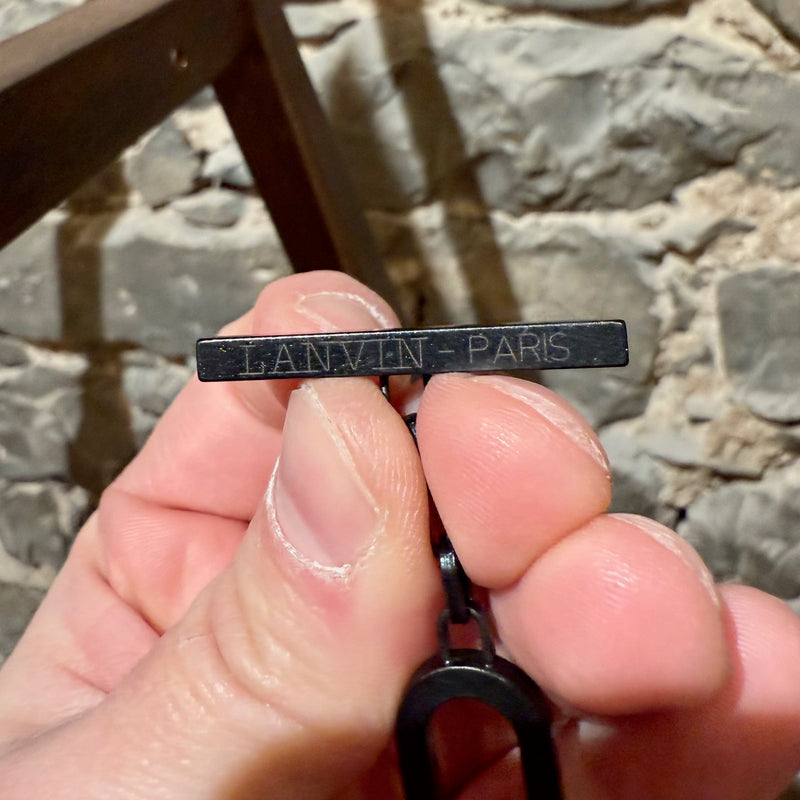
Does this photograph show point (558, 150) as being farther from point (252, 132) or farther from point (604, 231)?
point (252, 132)

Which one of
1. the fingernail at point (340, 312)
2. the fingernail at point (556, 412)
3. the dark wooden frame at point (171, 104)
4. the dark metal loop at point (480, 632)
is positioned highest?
the dark wooden frame at point (171, 104)

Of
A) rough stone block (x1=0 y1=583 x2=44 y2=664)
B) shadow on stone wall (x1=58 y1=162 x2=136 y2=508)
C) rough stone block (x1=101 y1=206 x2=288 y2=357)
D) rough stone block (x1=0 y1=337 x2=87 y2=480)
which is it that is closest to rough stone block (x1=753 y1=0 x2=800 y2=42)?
rough stone block (x1=101 y1=206 x2=288 y2=357)

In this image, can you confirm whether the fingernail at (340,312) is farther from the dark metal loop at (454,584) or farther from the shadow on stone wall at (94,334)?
the shadow on stone wall at (94,334)

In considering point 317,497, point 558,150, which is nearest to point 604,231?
point 558,150

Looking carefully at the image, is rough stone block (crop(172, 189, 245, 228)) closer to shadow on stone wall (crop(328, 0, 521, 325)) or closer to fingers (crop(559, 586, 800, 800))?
shadow on stone wall (crop(328, 0, 521, 325))

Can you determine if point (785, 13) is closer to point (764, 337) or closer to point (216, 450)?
point (764, 337)

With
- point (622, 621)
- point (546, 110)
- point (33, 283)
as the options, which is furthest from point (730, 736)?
point (33, 283)

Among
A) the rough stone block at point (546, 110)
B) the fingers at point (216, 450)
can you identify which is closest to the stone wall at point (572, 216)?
the rough stone block at point (546, 110)
